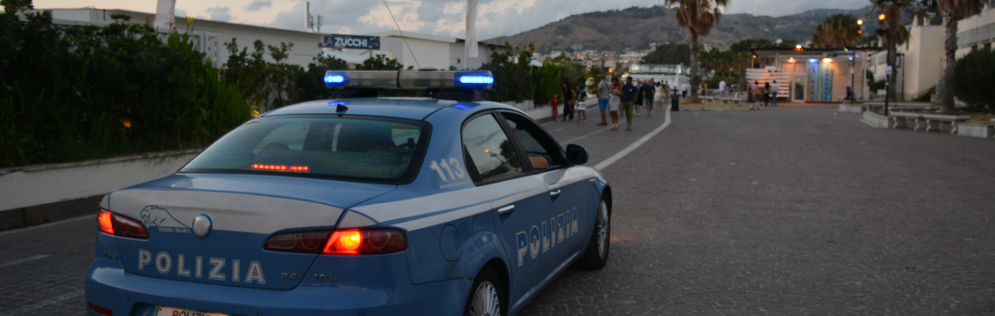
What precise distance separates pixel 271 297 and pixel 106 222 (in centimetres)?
88

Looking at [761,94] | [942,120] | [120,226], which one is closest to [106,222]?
[120,226]

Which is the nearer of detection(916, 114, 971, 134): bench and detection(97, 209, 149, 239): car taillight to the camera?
detection(97, 209, 149, 239): car taillight

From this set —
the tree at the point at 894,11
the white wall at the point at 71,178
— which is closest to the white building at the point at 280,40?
the white wall at the point at 71,178

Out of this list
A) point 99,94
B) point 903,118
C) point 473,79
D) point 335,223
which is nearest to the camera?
point 335,223

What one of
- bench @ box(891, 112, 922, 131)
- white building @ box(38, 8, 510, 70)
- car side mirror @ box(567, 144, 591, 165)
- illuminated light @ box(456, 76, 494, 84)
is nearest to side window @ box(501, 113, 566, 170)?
car side mirror @ box(567, 144, 591, 165)

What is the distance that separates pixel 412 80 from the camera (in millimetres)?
4645

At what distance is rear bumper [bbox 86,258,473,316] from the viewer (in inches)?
105

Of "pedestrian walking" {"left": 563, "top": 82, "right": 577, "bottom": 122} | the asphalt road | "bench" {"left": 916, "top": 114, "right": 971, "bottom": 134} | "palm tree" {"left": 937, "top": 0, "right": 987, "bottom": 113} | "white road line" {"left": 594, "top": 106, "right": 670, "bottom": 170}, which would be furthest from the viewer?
"palm tree" {"left": 937, "top": 0, "right": 987, "bottom": 113}

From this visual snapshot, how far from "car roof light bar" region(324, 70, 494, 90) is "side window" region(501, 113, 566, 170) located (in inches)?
12.7

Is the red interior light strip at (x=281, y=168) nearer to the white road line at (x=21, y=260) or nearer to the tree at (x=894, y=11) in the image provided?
the white road line at (x=21, y=260)

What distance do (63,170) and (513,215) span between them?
5913 mm

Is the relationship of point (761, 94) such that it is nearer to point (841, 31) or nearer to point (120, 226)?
point (841, 31)

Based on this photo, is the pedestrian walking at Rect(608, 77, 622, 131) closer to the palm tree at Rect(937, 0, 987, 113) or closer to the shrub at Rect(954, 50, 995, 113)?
the palm tree at Rect(937, 0, 987, 113)

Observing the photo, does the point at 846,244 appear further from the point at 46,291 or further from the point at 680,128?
Answer: the point at 680,128
